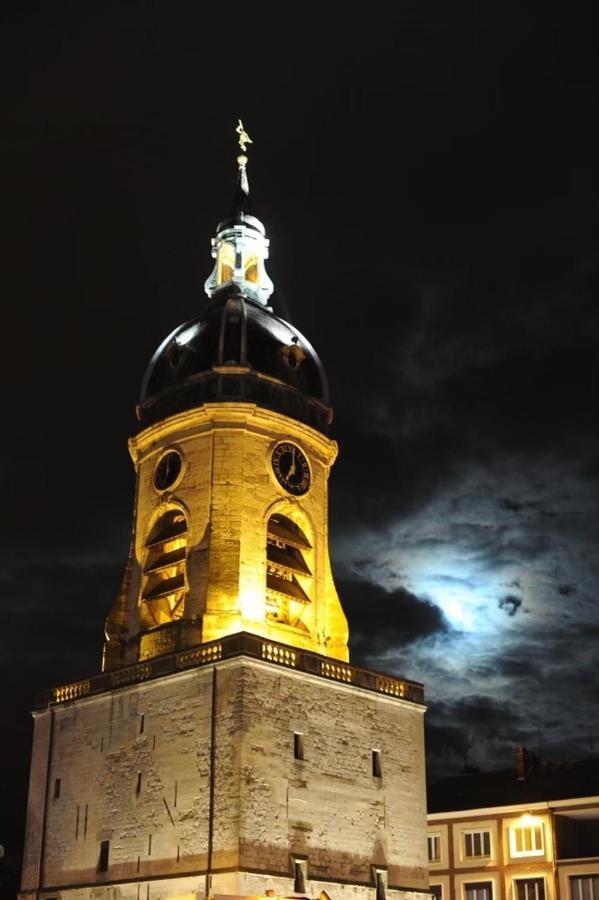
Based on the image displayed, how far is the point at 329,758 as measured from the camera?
106ft

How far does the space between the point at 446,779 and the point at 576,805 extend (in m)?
9.38

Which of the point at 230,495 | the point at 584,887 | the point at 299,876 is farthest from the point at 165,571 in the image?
the point at 584,887

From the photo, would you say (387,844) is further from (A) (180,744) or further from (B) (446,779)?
(B) (446,779)

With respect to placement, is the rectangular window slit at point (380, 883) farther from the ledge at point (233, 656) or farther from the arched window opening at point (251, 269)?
the arched window opening at point (251, 269)

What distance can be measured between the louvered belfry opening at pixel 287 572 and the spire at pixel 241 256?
8.81 m

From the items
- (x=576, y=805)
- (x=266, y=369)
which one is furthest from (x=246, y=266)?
(x=576, y=805)

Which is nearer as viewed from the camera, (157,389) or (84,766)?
(84,766)

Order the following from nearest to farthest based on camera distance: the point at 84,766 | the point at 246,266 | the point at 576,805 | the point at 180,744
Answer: the point at 180,744
the point at 84,766
the point at 246,266
the point at 576,805

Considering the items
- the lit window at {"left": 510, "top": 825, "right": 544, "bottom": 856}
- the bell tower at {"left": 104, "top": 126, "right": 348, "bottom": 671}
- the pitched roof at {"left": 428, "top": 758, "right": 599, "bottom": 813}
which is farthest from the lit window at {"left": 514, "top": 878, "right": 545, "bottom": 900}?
the bell tower at {"left": 104, "top": 126, "right": 348, "bottom": 671}

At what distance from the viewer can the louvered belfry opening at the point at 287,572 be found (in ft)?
115

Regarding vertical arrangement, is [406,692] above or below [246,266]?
below

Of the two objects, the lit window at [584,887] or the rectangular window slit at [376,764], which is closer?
the rectangular window slit at [376,764]

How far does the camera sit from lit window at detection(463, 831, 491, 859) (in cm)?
4616

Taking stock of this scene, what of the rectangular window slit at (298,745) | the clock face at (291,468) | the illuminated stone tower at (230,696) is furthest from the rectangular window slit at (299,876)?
the clock face at (291,468)
